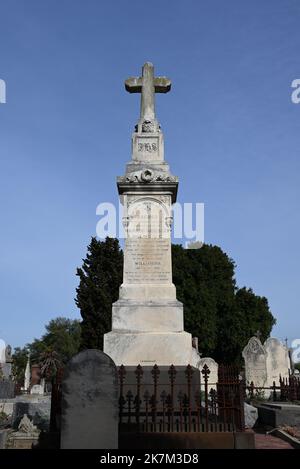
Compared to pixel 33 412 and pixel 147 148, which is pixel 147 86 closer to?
pixel 147 148

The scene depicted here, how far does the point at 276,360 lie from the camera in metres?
21.0

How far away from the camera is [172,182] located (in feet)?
33.4

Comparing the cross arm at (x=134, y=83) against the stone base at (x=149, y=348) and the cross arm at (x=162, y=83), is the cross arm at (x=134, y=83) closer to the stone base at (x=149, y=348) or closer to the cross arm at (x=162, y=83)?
the cross arm at (x=162, y=83)

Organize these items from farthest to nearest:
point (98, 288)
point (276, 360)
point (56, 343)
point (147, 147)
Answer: point (56, 343) → point (98, 288) → point (276, 360) → point (147, 147)

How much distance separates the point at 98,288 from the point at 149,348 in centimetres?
1978

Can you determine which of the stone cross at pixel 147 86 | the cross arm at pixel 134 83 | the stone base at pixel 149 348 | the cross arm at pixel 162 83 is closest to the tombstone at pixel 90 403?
the stone base at pixel 149 348

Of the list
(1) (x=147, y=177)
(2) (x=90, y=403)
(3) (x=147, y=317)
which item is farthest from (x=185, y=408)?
(1) (x=147, y=177)

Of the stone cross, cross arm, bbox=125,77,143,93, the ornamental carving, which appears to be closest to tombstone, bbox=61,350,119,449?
the ornamental carving

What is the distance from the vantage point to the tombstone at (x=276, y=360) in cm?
2073

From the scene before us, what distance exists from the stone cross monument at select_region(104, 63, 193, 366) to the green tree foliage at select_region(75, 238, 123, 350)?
17337 millimetres

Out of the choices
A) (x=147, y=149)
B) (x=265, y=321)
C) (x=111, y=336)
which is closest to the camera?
(x=111, y=336)

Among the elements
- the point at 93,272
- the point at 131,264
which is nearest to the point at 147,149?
the point at 131,264
